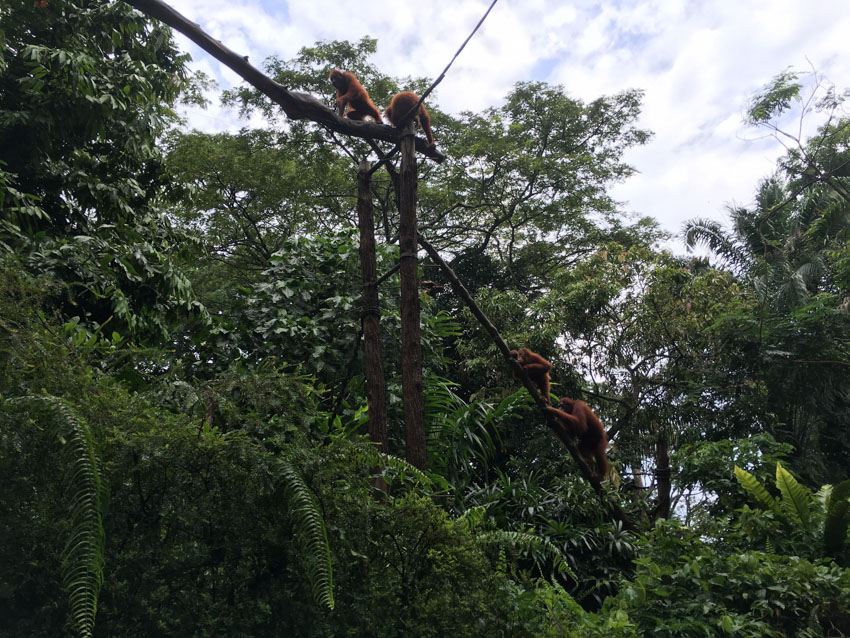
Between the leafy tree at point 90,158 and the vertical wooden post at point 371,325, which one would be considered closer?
the vertical wooden post at point 371,325

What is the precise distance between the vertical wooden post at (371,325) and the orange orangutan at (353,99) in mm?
834

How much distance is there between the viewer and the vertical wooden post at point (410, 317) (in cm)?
399

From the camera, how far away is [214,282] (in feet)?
44.0

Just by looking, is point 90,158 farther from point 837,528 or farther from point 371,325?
point 837,528

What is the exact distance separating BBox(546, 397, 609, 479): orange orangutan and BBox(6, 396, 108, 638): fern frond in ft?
13.4

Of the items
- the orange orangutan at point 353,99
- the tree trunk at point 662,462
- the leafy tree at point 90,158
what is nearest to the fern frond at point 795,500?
the orange orangutan at point 353,99

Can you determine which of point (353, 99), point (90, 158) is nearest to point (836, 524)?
point (353, 99)

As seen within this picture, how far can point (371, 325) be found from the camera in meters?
4.64

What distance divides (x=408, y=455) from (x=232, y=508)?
74.8 inches

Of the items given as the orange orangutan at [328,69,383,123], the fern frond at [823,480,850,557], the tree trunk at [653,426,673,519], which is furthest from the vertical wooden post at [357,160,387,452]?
the tree trunk at [653,426,673,519]

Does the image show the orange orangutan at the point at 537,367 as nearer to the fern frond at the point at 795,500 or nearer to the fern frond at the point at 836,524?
the fern frond at the point at 795,500

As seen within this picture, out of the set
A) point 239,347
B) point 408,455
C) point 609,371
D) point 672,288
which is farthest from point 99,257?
point 672,288

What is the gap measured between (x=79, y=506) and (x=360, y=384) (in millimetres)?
4180

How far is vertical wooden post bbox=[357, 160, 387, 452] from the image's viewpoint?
421 cm
